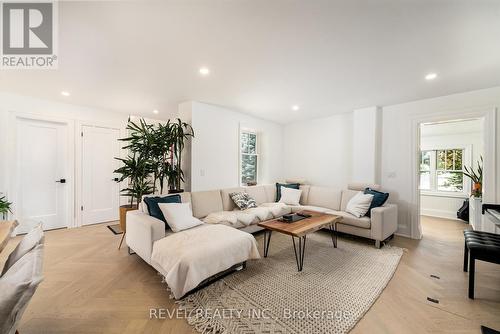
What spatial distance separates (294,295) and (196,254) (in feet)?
3.35

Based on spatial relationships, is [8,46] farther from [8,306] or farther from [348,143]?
[348,143]

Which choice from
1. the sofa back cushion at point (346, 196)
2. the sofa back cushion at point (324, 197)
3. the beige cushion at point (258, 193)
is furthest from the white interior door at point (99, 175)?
the sofa back cushion at point (346, 196)

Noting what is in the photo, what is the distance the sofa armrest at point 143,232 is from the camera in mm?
2206

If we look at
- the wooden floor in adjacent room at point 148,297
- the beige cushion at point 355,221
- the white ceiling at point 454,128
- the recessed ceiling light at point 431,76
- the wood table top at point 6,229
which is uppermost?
the recessed ceiling light at point 431,76

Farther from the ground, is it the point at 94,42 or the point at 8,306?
the point at 94,42

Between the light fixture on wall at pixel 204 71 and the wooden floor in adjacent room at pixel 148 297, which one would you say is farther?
the light fixture on wall at pixel 204 71

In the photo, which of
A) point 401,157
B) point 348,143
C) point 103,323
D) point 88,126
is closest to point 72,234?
point 88,126

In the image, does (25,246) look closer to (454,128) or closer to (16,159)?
(16,159)

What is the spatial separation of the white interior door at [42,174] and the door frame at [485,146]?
256 inches

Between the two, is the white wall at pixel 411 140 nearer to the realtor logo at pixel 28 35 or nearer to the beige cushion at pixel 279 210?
the beige cushion at pixel 279 210

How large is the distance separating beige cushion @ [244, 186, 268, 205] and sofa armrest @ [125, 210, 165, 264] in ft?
6.76

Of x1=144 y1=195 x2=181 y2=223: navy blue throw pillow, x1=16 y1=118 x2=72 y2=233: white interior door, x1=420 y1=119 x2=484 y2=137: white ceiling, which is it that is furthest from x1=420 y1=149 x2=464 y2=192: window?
x1=16 y1=118 x2=72 y2=233: white interior door

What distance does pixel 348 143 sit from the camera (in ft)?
14.8

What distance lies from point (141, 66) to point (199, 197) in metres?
2.03
